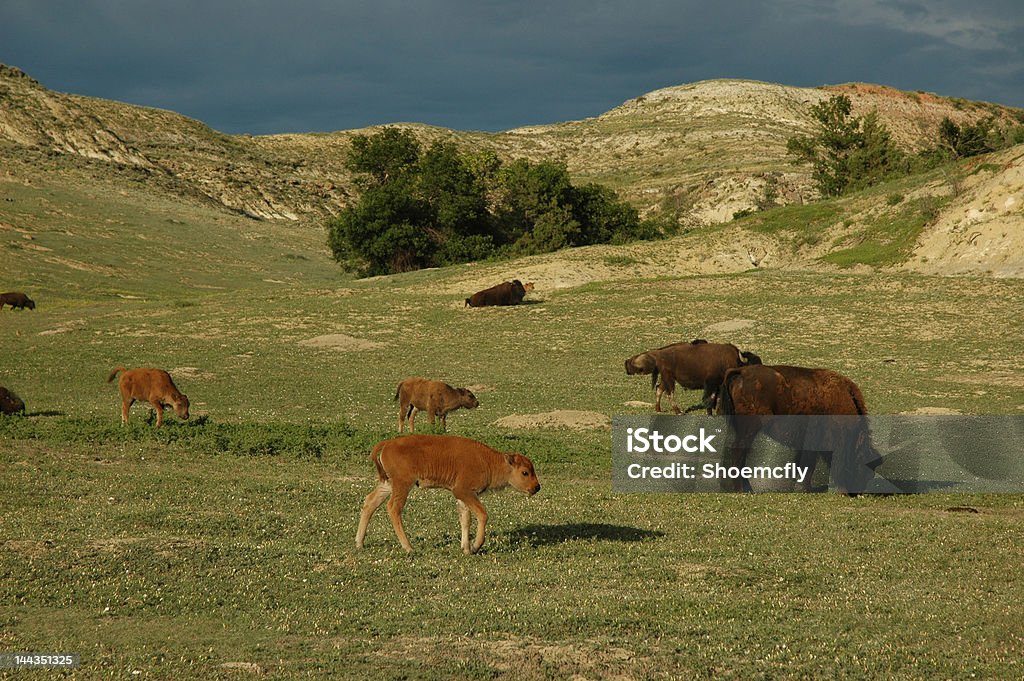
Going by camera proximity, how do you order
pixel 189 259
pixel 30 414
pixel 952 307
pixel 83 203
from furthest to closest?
pixel 83 203 < pixel 189 259 < pixel 952 307 < pixel 30 414

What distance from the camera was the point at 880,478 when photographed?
1922 centimetres

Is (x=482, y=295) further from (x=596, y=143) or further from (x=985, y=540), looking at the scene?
(x=596, y=143)

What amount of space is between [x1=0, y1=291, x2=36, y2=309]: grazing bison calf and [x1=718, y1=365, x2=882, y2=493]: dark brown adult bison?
52.1 meters

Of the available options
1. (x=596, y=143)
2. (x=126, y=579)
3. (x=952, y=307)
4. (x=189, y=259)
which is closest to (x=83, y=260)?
(x=189, y=259)

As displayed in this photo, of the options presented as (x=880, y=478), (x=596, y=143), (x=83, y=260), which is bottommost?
(x=880, y=478)

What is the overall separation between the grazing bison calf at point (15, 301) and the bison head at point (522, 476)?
180 ft

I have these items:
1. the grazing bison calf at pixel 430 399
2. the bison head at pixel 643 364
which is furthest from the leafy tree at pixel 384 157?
the grazing bison calf at pixel 430 399

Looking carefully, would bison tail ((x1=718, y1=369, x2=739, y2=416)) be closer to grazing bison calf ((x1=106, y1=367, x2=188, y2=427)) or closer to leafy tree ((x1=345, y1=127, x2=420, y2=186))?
grazing bison calf ((x1=106, y1=367, x2=188, y2=427))

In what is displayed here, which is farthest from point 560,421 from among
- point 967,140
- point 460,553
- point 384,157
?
point 967,140

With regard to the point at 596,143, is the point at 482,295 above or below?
below

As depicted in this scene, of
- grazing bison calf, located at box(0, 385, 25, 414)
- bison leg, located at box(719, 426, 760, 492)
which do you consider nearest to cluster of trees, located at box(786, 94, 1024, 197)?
bison leg, located at box(719, 426, 760, 492)

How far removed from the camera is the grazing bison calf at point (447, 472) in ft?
41.3

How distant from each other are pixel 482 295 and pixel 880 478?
36506mm

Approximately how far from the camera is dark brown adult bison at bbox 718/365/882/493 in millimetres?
18984
